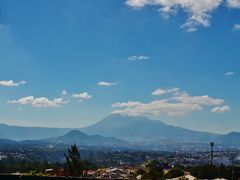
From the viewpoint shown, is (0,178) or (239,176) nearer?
(0,178)

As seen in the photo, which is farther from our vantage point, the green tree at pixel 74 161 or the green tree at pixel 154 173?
the green tree at pixel 74 161

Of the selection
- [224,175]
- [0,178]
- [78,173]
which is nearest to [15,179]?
[0,178]

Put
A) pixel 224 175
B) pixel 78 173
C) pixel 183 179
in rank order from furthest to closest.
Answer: pixel 224 175 < pixel 78 173 < pixel 183 179

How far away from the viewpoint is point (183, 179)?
12930 mm

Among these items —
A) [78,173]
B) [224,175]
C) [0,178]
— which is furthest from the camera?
[224,175]

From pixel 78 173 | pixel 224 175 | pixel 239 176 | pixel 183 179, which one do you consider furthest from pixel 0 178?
pixel 224 175

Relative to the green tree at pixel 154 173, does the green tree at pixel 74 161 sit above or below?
above

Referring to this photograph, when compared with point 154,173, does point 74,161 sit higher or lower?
higher

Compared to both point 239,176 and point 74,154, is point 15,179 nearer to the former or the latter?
point 239,176

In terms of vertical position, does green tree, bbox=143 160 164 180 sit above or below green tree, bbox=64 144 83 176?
below

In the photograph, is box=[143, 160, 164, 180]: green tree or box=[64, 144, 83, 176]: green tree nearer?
box=[143, 160, 164, 180]: green tree

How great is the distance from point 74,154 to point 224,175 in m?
36.7

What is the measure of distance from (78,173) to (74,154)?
5.21 ft

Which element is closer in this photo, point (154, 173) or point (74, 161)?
point (154, 173)
